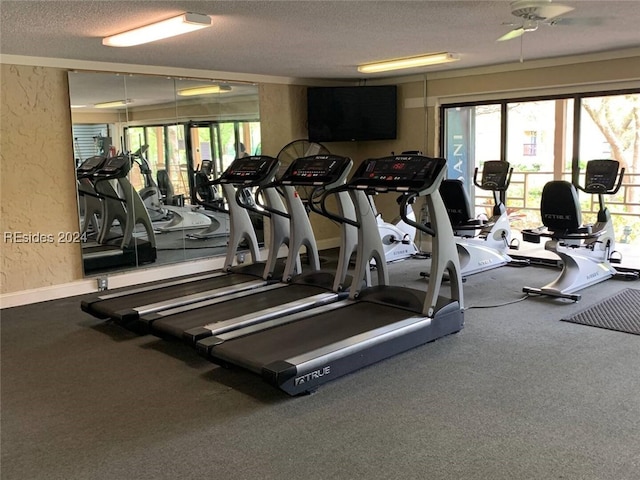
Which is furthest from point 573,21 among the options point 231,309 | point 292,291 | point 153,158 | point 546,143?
point 153,158

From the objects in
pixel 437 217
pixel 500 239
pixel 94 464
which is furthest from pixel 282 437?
pixel 500 239

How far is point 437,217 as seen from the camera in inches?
175

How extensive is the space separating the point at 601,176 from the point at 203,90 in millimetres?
4484

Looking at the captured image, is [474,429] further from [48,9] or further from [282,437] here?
[48,9]

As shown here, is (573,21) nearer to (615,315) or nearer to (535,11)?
(535,11)

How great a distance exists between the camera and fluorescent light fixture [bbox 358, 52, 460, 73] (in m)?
6.13

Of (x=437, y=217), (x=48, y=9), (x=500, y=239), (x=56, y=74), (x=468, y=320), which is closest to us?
(x=48, y=9)

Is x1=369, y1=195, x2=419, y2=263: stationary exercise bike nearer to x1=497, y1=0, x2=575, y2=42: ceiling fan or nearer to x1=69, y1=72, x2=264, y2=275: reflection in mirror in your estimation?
x1=69, y1=72, x2=264, y2=275: reflection in mirror

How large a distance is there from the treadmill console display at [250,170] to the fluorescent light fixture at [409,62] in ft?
5.93

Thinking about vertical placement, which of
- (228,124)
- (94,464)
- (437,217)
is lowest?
(94,464)

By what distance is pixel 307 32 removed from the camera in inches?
189

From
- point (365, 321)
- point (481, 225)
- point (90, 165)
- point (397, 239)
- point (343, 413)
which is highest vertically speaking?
point (90, 165)

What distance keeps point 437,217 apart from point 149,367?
2.32 meters

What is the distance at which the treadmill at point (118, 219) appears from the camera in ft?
20.9
